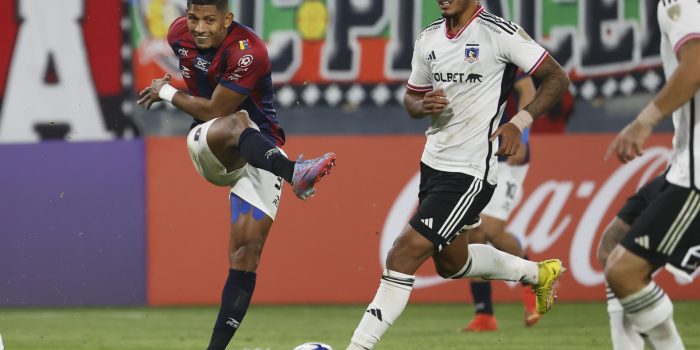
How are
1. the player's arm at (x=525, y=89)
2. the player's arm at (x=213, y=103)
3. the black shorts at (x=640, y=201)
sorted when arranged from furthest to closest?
the player's arm at (x=525, y=89)
the player's arm at (x=213, y=103)
the black shorts at (x=640, y=201)

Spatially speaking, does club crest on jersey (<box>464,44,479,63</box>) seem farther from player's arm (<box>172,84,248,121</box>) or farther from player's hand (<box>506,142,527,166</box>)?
player's hand (<box>506,142,527,166</box>)

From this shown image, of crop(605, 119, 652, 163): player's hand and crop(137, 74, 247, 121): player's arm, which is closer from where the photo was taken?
crop(605, 119, 652, 163): player's hand

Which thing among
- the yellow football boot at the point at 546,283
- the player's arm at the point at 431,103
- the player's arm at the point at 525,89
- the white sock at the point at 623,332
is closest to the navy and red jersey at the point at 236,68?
the player's arm at the point at 431,103

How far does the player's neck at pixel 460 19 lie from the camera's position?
6.80 meters

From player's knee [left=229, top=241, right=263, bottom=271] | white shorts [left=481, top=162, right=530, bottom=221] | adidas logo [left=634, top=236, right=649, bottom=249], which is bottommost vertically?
white shorts [left=481, top=162, right=530, bottom=221]

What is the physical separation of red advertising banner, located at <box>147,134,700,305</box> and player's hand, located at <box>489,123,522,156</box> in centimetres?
513

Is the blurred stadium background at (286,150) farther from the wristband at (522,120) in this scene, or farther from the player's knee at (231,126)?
the wristband at (522,120)

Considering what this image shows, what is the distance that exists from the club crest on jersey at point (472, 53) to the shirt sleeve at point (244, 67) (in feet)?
3.62

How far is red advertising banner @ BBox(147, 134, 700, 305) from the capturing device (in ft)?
38.0

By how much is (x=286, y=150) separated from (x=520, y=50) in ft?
16.8

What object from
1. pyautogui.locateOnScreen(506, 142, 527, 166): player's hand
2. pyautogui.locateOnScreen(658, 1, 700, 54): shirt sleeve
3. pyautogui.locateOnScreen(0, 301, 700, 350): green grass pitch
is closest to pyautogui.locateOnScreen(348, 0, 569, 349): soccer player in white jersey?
pyautogui.locateOnScreen(658, 1, 700, 54): shirt sleeve

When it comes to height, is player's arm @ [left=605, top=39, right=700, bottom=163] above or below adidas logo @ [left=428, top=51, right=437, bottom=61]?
above

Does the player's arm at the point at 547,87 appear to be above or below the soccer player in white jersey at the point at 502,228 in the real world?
Answer: above

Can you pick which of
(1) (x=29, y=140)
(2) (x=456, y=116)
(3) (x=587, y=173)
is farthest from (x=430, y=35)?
(1) (x=29, y=140)
